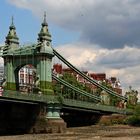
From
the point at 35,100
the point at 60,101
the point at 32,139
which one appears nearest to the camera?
the point at 32,139

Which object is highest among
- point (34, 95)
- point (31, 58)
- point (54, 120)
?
point (31, 58)

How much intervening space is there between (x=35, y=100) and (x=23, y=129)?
5751 millimetres

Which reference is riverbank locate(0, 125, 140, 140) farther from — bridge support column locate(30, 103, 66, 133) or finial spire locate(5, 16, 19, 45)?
finial spire locate(5, 16, 19, 45)

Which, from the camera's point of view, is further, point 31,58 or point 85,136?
point 31,58

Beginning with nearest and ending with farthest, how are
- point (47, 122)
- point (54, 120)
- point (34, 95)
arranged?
1. point (34, 95)
2. point (47, 122)
3. point (54, 120)

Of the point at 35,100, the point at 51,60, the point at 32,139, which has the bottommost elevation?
the point at 32,139

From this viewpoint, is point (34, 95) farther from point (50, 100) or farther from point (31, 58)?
point (31, 58)

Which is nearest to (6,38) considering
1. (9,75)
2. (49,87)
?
(9,75)

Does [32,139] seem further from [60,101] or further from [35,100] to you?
[60,101]

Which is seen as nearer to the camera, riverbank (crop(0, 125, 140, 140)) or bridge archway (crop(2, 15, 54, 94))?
riverbank (crop(0, 125, 140, 140))

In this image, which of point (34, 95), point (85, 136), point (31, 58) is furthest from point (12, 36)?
point (85, 136)

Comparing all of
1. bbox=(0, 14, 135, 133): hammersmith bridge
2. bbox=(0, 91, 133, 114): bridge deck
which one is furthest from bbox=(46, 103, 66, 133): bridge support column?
bbox=(0, 91, 133, 114): bridge deck

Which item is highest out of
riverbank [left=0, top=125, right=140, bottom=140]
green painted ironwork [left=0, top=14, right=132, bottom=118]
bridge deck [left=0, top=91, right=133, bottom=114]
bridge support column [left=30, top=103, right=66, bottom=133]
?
green painted ironwork [left=0, top=14, right=132, bottom=118]

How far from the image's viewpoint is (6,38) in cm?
9394
